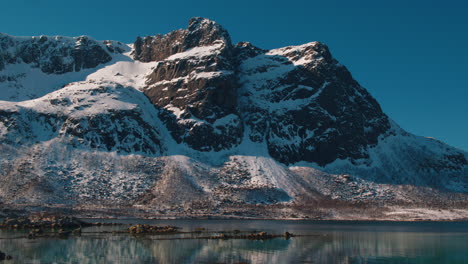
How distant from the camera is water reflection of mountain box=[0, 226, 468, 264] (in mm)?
66062

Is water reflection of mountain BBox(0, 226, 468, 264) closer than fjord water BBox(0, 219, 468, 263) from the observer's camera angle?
Yes

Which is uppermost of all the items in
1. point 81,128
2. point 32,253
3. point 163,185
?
point 81,128

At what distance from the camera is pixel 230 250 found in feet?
248

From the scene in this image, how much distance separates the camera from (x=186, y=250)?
244 ft

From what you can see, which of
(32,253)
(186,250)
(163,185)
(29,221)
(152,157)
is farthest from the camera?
(152,157)

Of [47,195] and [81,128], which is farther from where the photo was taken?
[81,128]

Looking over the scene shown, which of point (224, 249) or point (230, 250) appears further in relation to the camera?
point (224, 249)

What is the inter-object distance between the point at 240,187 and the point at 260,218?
2380 centimetres

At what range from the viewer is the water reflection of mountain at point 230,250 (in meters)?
66.1

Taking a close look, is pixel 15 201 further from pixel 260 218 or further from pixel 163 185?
pixel 260 218

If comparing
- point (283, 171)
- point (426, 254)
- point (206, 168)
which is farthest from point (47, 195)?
point (426, 254)

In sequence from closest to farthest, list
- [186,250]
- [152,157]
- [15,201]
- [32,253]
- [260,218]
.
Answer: [32,253], [186,250], [15,201], [260,218], [152,157]

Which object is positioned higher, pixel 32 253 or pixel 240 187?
pixel 240 187

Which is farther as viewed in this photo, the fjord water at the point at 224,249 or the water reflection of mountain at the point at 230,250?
the fjord water at the point at 224,249
